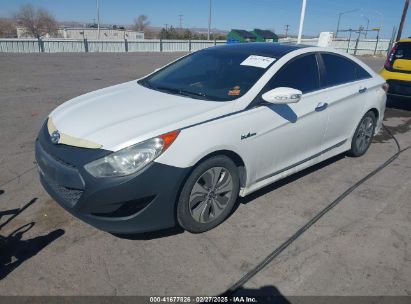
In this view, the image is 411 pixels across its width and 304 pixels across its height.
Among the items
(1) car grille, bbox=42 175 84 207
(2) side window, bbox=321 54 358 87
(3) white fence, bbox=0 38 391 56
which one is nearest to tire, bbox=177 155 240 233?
(1) car grille, bbox=42 175 84 207

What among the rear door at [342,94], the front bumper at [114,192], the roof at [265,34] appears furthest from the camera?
the roof at [265,34]

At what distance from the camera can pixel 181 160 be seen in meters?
2.67

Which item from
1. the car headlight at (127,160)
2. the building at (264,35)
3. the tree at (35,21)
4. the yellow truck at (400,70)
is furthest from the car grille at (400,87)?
the tree at (35,21)

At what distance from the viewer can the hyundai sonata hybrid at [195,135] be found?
2580 millimetres

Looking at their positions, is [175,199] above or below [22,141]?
above

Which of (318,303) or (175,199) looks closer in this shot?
(318,303)

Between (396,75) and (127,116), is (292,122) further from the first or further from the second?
(396,75)

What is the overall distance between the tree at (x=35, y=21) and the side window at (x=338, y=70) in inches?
3064

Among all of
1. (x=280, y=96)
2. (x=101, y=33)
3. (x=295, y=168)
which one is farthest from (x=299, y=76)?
(x=101, y=33)

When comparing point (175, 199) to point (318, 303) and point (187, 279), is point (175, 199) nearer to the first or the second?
point (187, 279)

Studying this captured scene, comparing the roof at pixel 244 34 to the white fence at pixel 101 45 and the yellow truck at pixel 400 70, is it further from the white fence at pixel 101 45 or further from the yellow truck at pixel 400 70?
the yellow truck at pixel 400 70

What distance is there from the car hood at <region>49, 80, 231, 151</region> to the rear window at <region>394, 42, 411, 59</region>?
6.68 meters

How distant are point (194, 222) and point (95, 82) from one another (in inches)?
356

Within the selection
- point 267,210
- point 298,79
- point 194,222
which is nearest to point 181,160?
point 194,222
